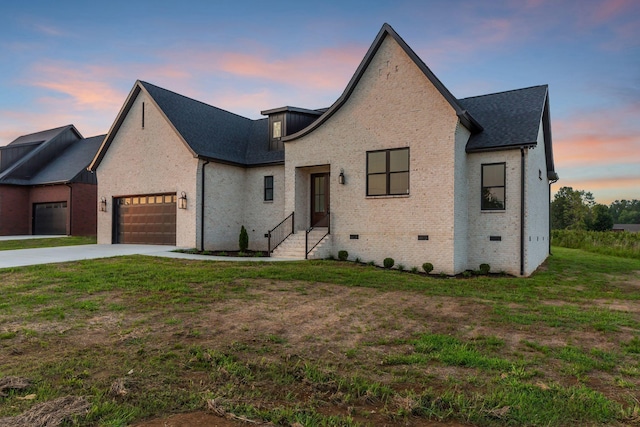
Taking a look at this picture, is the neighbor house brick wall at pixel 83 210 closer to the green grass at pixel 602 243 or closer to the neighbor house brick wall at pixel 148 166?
the neighbor house brick wall at pixel 148 166

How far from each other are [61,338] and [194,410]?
340 centimetres

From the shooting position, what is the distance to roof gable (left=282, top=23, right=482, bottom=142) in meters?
13.6

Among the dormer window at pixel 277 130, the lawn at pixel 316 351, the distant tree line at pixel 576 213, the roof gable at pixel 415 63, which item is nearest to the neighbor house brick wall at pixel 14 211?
the dormer window at pixel 277 130

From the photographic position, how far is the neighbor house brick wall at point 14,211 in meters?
28.4

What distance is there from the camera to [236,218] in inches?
779

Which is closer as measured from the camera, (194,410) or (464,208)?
(194,410)

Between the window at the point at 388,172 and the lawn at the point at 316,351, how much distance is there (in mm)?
5648

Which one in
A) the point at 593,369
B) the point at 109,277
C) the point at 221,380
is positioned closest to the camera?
the point at 221,380

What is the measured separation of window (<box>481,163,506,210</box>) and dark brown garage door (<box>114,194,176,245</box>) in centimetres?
1433

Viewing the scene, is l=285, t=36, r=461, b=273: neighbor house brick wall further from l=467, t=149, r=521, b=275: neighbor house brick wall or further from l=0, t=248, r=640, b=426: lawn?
l=0, t=248, r=640, b=426: lawn

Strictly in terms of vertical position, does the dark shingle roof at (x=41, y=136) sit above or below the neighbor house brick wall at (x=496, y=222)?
above

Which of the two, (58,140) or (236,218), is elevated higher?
(58,140)

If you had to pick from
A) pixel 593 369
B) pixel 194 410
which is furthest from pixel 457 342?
pixel 194 410

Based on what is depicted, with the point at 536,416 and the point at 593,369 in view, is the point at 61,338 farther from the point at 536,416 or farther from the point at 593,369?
the point at 593,369
